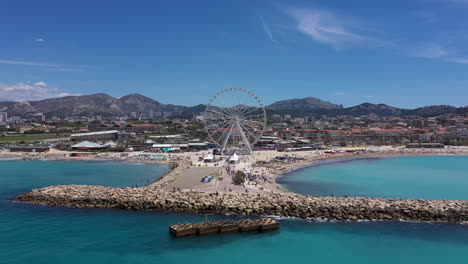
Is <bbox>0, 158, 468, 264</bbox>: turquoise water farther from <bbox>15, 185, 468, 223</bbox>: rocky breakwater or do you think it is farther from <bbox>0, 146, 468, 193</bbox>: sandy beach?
<bbox>0, 146, 468, 193</bbox>: sandy beach

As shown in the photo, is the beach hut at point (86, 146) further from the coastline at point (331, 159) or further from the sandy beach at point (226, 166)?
the coastline at point (331, 159)

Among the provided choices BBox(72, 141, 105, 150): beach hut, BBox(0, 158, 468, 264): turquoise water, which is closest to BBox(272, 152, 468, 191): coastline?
BBox(0, 158, 468, 264): turquoise water

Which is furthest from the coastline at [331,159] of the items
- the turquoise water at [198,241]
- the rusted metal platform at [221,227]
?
the turquoise water at [198,241]

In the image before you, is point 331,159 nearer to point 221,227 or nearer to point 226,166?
point 226,166

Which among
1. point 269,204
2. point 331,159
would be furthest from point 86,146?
point 269,204

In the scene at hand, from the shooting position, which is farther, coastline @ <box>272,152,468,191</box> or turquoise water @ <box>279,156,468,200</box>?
coastline @ <box>272,152,468,191</box>

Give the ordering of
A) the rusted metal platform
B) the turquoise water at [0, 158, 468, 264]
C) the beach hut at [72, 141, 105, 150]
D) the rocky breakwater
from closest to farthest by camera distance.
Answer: the turquoise water at [0, 158, 468, 264], the rusted metal platform, the rocky breakwater, the beach hut at [72, 141, 105, 150]
